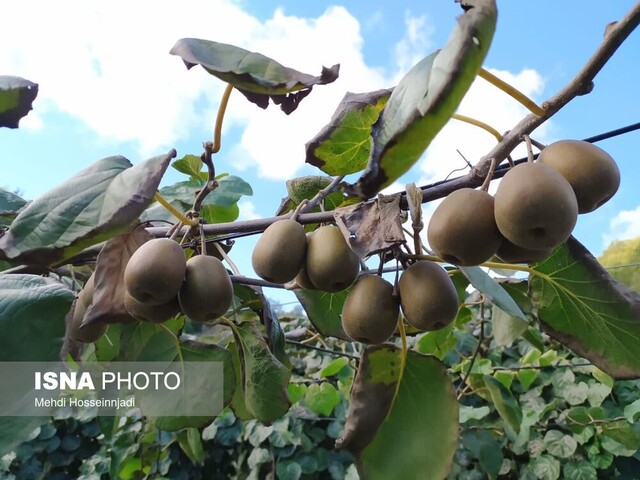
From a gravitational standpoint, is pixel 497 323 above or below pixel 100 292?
below

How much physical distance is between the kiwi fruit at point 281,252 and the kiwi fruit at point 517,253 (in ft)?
0.83

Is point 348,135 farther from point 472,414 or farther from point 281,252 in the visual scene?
point 472,414

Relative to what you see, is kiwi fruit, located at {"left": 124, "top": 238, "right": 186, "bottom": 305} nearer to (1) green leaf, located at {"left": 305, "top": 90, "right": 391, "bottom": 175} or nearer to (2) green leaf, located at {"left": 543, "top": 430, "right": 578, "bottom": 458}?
(1) green leaf, located at {"left": 305, "top": 90, "right": 391, "bottom": 175}

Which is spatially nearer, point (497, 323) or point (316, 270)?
point (316, 270)

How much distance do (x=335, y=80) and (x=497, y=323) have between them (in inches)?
32.0

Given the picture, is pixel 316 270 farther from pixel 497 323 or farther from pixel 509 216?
pixel 497 323

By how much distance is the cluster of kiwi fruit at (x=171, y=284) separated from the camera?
2.33ft

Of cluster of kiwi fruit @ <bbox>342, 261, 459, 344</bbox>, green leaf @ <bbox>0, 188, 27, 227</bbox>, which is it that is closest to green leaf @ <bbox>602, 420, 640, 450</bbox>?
cluster of kiwi fruit @ <bbox>342, 261, 459, 344</bbox>

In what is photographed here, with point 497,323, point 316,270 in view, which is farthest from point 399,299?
point 497,323

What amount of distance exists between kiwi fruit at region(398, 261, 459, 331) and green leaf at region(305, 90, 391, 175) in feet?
0.76

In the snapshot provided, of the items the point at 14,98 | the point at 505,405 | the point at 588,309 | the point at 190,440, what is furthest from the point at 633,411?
the point at 14,98

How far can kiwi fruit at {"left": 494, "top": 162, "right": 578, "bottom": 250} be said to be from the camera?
551 mm

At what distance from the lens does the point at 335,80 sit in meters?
0.65

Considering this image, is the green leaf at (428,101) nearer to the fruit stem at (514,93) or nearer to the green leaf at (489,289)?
the fruit stem at (514,93)
